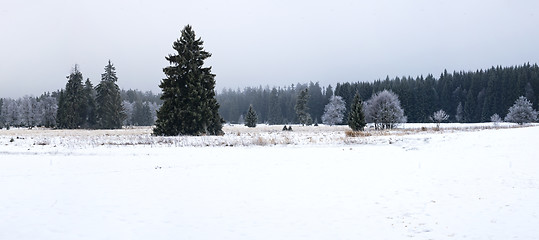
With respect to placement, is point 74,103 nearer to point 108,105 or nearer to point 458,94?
point 108,105

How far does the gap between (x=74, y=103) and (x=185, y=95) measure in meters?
44.8

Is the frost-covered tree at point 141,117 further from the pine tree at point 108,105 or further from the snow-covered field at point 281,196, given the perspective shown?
the snow-covered field at point 281,196

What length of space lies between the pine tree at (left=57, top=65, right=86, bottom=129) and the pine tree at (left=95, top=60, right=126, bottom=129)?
2.96m

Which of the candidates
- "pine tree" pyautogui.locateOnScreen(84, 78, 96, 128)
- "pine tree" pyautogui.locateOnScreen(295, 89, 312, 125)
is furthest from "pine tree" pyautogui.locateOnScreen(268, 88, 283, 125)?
"pine tree" pyautogui.locateOnScreen(84, 78, 96, 128)

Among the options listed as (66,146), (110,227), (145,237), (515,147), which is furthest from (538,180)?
(66,146)

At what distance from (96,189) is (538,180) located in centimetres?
1318

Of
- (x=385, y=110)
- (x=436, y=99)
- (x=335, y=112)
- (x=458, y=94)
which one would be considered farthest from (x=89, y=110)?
(x=458, y=94)

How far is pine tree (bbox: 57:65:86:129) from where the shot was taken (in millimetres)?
65938

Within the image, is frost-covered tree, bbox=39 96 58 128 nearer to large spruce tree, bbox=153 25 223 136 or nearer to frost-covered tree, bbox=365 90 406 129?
large spruce tree, bbox=153 25 223 136

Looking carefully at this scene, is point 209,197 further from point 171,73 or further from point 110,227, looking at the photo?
point 171,73

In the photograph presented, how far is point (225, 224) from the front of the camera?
7863 mm

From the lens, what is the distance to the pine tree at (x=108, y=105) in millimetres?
65562

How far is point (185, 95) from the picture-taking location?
102 feet

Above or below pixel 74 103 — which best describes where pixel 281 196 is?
below
